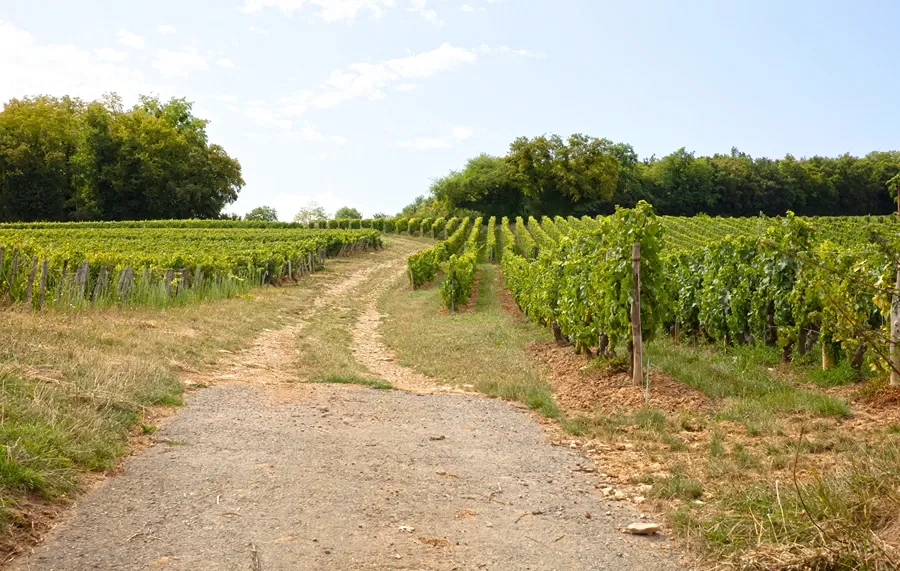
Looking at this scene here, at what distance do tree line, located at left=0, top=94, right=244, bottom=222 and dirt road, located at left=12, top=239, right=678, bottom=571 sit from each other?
66.7 meters

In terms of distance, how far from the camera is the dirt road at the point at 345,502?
4.52 meters

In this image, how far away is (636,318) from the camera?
32.2ft

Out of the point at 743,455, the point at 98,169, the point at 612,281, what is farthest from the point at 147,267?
the point at 98,169

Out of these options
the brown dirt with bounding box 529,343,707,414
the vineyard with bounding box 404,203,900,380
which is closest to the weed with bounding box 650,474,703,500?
the vineyard with bounding box 404,203,900,380

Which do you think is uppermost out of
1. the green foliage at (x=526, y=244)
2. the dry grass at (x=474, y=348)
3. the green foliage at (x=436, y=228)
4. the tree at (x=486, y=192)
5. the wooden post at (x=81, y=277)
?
the tree at (x=486, y=192)

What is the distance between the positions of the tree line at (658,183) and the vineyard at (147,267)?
3475 centimetres

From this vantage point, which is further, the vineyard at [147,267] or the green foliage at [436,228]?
the green foliage at [436,228]

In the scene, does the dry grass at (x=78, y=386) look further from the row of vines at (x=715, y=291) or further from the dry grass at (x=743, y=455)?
the row of vines at (x=715, y=291)

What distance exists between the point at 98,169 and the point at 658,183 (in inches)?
2357

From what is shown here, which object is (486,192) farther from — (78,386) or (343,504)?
(343,504)

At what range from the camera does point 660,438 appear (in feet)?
24.0

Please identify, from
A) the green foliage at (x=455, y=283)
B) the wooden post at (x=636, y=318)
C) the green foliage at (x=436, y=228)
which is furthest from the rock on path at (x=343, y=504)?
the green foliage at (x=436, y=228)

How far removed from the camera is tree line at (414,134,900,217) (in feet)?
258

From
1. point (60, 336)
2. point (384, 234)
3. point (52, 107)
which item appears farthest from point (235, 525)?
point (52, 107)
